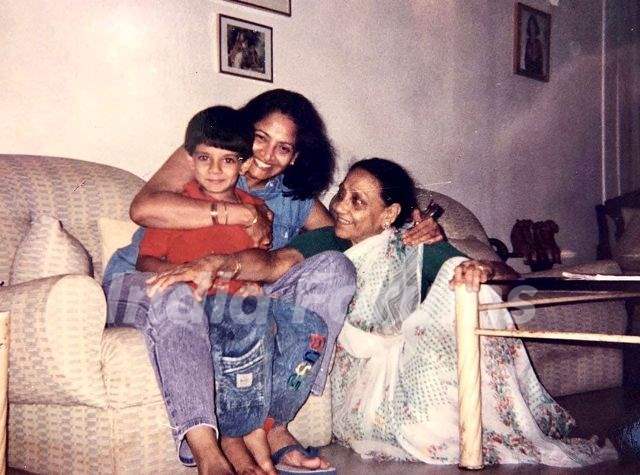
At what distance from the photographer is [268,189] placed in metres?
2.16

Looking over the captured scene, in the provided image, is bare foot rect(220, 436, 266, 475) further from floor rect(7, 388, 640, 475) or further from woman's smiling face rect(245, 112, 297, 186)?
woman's smiling face rect(245, 112, 297, 186)

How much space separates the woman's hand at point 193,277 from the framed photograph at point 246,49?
1380 mm

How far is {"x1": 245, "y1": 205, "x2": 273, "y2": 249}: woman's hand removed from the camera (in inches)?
72.4

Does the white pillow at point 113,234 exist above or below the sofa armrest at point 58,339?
above

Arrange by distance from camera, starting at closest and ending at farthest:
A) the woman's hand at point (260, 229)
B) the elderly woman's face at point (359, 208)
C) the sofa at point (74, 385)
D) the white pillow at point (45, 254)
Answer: the sofa at point (74, 385) < the white pillow at point (45, 254) < the woman's hand at point (260, 229) < the elderly woman's face at point (359, 208)

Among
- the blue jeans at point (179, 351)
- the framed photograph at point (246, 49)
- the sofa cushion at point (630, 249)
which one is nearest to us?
the blue jeans at point (179, 351)

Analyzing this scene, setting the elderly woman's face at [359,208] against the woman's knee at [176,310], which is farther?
the elderly woman's face at [359,208]

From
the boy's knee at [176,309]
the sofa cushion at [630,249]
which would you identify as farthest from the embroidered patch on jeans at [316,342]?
the sofa cushion at [630,249]

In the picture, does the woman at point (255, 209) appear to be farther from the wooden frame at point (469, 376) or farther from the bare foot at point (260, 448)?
the wooden frame at point (469, 376)

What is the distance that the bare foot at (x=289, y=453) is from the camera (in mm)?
1640

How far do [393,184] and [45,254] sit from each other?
3.30 ft

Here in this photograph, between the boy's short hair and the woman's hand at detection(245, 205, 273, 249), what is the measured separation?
0.16m

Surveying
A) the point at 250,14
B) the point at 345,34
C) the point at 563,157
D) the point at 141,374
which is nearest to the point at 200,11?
the point at 250,14

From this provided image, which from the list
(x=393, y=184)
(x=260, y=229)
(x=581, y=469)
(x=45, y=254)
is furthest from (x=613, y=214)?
(x=45, y=254)
